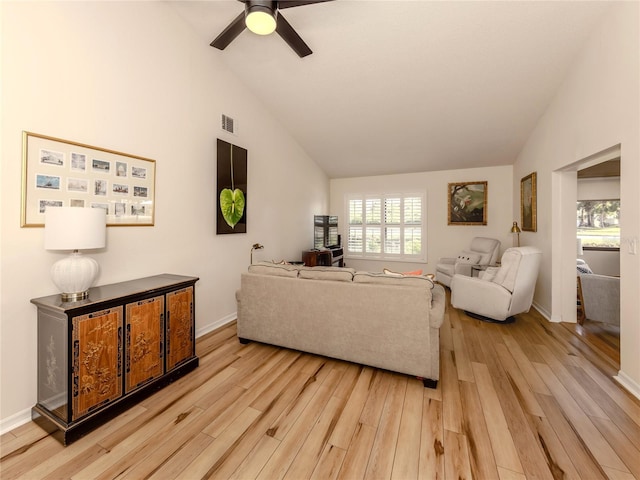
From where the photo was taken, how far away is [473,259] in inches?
205

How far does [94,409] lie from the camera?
5.84 ft

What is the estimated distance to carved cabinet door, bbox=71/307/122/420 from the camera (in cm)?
170

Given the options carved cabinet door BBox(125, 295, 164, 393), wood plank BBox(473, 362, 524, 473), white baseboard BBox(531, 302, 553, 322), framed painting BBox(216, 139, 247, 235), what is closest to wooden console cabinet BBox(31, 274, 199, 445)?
carved cabinet door BBox(125, 295, 164, 393)

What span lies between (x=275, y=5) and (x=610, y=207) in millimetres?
7444

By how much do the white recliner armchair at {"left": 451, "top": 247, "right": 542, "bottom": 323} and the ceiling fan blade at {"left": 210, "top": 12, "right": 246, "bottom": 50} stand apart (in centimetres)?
383

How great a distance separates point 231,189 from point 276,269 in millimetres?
1474

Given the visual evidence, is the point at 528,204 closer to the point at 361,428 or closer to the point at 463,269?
the point at 463,269

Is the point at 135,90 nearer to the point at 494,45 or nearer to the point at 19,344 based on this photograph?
the point at 19,344

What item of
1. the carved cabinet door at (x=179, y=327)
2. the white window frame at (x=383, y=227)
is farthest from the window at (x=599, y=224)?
the carved cabinet door at (x=179, y=327)

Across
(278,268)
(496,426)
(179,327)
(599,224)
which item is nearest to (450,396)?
(496,426)

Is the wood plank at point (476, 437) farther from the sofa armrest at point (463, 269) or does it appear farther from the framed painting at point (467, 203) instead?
the framed painting at point (467, 203)

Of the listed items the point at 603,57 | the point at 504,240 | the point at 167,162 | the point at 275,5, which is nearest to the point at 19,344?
the point at 167,162

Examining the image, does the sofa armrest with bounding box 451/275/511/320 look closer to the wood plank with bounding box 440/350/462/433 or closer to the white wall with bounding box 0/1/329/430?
the wood plank with bounding box 440/350/462/433

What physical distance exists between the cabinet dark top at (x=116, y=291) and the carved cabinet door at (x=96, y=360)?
0.29 ft
